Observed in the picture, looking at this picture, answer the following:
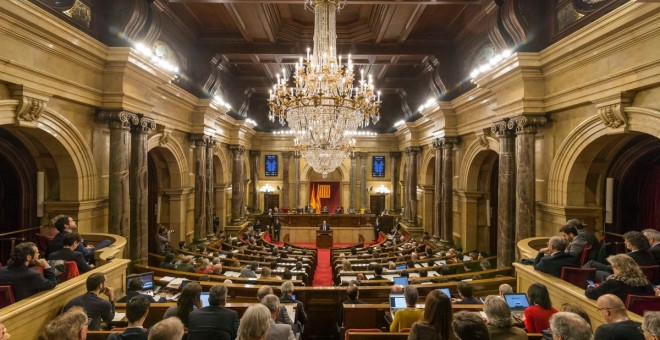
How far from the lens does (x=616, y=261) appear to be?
3.89m

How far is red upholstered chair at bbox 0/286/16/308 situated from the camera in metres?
3.96

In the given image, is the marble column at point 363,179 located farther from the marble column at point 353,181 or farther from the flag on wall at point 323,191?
the flag on wall at point 323,191

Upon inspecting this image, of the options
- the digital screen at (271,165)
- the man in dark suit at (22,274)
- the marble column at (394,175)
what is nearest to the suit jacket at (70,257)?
the man in dark suit at (22,274)

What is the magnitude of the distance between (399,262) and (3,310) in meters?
8.49

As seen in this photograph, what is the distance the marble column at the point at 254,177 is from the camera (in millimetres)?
21688

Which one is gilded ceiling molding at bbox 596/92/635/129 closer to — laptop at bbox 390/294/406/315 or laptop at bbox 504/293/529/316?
laptop at bbox 504/293/529/316

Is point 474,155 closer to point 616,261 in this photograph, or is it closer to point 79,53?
point 616,261

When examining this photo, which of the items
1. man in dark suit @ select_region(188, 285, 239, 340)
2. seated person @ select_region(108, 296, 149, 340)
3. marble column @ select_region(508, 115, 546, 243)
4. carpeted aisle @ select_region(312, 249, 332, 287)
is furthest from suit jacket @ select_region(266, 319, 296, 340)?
carpeted aisle @ select_region(312, 249, 332, 287)

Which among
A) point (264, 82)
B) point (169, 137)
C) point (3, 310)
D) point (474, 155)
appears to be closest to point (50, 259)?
point (3, 310)

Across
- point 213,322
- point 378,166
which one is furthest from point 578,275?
point 378,166

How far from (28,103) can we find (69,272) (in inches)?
117

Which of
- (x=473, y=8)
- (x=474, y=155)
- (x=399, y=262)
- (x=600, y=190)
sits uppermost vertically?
(x=473, y=8)

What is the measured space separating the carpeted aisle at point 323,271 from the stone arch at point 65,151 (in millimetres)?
6708

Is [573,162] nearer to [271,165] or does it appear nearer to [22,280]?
[22,280]
